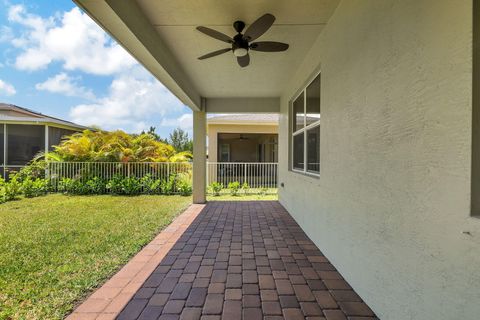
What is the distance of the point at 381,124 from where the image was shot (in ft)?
6.27

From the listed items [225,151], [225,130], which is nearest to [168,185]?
[225,130]

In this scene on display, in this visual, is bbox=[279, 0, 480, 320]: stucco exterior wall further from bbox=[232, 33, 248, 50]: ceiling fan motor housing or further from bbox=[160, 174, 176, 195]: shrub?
bbox=[160, 174, 176, 195]: shrub

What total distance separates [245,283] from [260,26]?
275 centimetres

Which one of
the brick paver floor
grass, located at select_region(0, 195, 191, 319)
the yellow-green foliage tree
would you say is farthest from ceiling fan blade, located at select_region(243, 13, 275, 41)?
the yellow-green foliage tree

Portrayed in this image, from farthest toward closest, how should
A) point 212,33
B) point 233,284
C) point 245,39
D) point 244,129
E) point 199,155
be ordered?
point 244,129 → point 199,155 → point 245,39 → point 212,33 → point 233,284

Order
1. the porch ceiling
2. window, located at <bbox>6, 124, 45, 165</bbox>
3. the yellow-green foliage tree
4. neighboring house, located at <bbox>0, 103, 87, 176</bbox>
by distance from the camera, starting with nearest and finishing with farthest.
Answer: the porch ceiling → the yellow-green foliage tree → neighboring house, located at <bbox>0, 103, 87, 176</bbox> → window, located at <bbox>6, 124, 45, 165</bbox>

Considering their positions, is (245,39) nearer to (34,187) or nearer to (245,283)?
(245,283)

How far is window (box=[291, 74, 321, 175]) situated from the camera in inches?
155

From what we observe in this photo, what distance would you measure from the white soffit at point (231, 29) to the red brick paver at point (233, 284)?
9.83ft

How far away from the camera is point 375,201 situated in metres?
1.99

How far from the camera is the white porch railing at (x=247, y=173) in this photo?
925cm

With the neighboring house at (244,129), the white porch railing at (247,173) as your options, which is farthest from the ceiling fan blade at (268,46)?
the neighboring house at (244,129)

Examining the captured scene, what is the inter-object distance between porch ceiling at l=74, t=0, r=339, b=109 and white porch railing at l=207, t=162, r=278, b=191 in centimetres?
458

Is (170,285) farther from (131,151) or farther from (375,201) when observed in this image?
(131,151)
